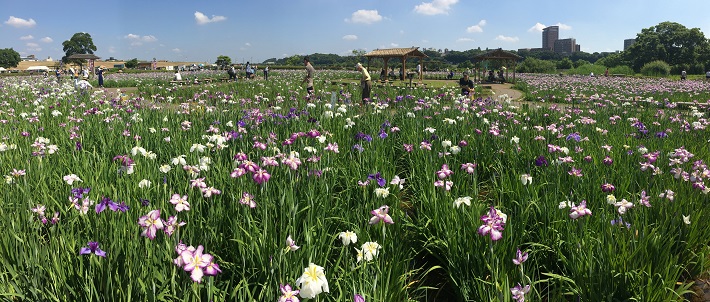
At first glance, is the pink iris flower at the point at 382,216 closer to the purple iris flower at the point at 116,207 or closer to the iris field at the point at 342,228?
the iris field at the point at 342,228

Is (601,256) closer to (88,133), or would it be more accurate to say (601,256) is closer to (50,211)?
(50,211)

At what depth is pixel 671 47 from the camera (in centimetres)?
6506

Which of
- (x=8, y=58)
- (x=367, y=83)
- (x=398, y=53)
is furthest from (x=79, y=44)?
(x=367, y=83)

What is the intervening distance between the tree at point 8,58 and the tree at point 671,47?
131m

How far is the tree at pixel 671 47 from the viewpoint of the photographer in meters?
61.0

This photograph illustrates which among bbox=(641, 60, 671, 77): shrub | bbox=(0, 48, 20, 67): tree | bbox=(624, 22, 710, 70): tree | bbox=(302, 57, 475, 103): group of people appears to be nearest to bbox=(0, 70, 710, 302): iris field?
bbox=(302, 57, 475, 103): group of people

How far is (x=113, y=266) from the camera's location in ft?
6.18

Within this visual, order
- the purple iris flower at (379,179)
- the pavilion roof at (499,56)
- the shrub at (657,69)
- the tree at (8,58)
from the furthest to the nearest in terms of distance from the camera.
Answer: the tree at (8,58), the shrub at (657,69), the pavilion roof at (499,56), the purple iris flower at (379,179)

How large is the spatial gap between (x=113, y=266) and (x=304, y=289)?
1.05 meters

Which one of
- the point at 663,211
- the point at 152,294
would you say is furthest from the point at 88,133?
the point at 663,211

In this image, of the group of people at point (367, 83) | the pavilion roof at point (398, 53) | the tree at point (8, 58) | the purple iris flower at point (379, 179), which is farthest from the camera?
the tree at point (8, 58)

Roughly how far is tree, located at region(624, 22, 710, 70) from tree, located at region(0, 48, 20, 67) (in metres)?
131

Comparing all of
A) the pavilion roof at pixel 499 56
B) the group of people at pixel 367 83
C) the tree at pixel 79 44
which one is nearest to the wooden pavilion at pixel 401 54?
the pavilion roof at pixel 499 56

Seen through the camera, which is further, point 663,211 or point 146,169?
point 146,169
